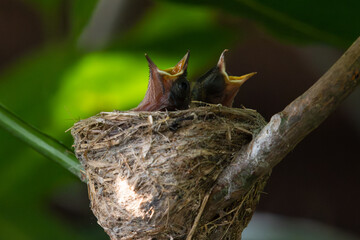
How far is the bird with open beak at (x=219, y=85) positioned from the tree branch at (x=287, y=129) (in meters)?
0.39

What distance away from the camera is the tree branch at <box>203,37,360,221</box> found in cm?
73

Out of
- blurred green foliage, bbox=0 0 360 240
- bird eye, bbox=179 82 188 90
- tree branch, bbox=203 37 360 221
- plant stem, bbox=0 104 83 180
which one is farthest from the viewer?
blurred green foliage, bbox=0 0 360 240

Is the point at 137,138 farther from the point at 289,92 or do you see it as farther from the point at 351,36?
the point at 289,92

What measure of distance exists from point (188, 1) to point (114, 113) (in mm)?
623

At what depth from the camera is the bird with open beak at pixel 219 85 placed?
4.19ft

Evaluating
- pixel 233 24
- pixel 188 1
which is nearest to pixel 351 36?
pixel 188 1

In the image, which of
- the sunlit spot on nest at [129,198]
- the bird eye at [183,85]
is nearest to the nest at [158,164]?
the sunlit spot on nest at [129,198]

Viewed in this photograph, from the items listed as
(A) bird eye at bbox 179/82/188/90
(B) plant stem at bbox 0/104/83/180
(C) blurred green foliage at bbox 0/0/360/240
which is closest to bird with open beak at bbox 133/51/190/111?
(A) bird eye at bbox 179/82/188/90

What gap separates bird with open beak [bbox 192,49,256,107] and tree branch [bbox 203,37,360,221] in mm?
386

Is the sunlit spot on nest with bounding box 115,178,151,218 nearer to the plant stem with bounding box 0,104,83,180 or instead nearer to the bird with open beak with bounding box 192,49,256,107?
the plant stem with bounding box 0,104,83,180

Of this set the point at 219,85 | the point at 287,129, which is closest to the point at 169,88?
the point at 219,85

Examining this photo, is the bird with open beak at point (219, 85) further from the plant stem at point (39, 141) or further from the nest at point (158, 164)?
the plant stem at point (39, 141)

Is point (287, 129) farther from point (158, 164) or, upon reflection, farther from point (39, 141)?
point (39, 141)

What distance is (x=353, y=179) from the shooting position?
6.20ft
